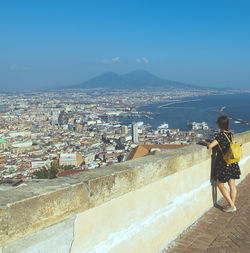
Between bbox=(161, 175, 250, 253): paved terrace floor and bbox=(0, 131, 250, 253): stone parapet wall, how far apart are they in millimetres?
81

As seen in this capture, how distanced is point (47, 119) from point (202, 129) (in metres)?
52.2

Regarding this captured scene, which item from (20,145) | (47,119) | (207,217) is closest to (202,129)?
(20,145)

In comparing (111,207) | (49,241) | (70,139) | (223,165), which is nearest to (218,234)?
(223,165)

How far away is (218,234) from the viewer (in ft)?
8.12

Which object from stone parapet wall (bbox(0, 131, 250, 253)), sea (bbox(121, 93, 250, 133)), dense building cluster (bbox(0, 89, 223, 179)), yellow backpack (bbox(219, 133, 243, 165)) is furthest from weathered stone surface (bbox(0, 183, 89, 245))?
sea (bbox(121, 93, 250, 133))

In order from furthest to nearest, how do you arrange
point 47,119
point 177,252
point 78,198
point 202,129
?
point 47,119, point 202,129, point 177,252, point 78,198

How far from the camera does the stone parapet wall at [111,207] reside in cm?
131

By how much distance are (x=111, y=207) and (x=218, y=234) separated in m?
1.16

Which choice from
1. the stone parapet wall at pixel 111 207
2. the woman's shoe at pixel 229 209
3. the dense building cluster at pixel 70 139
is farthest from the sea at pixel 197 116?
the stone parapet wall at pixel 111 207

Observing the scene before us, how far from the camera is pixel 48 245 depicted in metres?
1.40

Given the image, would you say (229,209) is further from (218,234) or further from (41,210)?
(41,210)

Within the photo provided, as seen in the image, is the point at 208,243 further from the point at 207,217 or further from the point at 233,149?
the point at 233,149

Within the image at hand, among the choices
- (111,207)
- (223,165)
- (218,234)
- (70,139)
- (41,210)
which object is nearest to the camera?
(41,210)

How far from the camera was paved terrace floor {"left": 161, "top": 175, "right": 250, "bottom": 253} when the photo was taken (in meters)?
2.24
